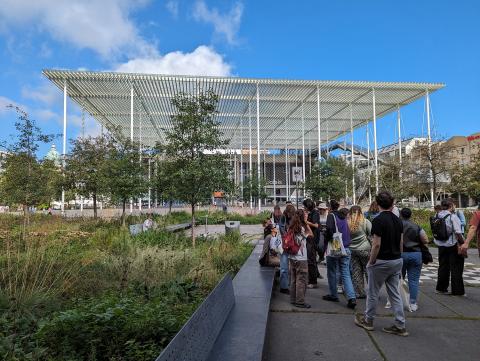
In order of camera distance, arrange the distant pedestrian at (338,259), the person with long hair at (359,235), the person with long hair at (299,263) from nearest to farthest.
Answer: the person with long hair at (299,263), the distant pedestrian at (338,259), the person with long hair at (359,235)

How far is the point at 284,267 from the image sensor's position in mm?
7387

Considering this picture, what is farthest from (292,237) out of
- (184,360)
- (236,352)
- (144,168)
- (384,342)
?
(144,168)

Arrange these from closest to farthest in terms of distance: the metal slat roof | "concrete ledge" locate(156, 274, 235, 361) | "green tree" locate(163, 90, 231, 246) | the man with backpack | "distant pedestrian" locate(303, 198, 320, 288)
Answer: "concrete ledge" locate(156, 274, 235, 361) < the man with backpack < "distant pedestrian" locate(303, 198, 320, 288) < "green tree" locate(163, 90, 231, 246) < the metal slat roof

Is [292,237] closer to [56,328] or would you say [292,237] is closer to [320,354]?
[320,354]

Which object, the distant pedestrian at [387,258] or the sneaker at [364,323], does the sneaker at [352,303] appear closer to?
the sneaker at [364,323]

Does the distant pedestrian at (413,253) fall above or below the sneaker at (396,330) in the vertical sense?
above

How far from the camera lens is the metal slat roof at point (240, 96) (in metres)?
33.1

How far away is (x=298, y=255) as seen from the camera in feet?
20.7

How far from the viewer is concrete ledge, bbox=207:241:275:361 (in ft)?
11.7

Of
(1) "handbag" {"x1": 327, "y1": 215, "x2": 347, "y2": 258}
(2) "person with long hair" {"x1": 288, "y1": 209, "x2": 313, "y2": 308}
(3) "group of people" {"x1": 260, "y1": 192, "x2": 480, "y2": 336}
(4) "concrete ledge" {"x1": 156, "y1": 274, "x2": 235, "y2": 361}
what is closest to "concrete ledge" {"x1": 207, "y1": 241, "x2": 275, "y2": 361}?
(4) "concrete ledge" {"x1": 156, "y1": 274, "x2": 235, "y2": 361}

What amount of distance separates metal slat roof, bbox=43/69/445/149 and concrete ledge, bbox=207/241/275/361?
23456 mm

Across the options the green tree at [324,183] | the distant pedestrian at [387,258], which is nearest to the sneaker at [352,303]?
the distant pedestrian at [387,258]

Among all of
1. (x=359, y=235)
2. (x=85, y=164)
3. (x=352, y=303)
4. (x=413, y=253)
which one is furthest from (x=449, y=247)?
(x=85, y=164)

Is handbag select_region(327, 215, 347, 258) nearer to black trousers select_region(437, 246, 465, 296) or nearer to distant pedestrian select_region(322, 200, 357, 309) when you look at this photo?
distant pedestrian select_region(322, 200, 357, 309)
